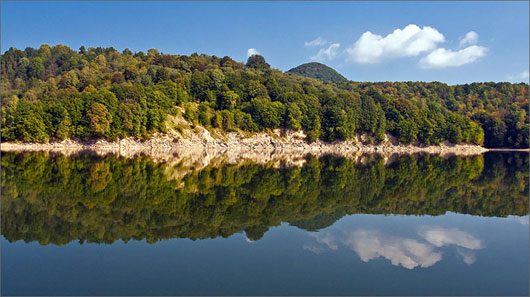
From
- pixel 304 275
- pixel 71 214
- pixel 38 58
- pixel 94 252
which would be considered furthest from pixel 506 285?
pixel 38 58

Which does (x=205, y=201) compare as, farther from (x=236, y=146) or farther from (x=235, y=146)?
(x=236, y=146)

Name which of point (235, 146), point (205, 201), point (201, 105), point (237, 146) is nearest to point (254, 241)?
point (205, 201)

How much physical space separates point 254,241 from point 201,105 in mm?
95155

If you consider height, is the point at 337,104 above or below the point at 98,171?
above

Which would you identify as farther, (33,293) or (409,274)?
(409,274)

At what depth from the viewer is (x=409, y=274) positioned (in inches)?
444

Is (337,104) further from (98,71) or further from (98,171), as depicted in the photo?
(98,171)

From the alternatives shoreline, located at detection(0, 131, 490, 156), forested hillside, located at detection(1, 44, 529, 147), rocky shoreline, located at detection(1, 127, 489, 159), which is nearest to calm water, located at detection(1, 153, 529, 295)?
rocky shoreline, located at detection(1, 127, 489, 159)

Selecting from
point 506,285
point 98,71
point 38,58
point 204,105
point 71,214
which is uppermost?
point 38,58

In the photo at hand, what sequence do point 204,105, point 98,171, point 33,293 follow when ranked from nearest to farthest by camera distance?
point 33,293
point 98,171
point 204,105

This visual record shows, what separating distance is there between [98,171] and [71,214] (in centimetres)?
1822

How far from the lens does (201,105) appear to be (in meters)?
106

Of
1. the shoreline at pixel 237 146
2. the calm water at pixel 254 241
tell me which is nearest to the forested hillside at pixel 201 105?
the shoreline at pixel 237 146

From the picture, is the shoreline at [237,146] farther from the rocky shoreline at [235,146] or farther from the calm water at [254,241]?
the calm water at [254,241]
